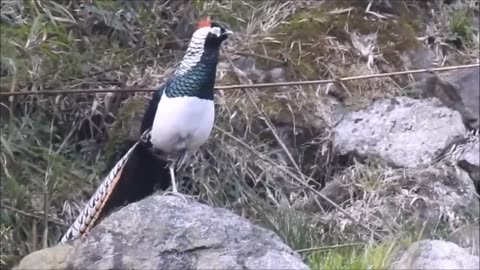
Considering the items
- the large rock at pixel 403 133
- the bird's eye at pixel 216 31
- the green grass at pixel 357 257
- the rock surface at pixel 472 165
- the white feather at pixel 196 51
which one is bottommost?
the rock surface at pixel 472 165

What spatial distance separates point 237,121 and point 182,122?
1.65 metres

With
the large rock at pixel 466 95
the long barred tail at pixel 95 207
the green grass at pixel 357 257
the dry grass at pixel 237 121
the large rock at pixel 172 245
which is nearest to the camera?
the large rock at pixel 172 245

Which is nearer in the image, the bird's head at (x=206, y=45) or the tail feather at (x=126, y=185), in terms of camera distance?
the bird's head at (x=206, y=45)

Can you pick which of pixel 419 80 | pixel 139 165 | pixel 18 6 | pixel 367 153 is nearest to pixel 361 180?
→ pixel 367 153

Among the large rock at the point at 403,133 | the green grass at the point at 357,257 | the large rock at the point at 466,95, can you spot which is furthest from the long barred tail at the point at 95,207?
the large rock at the point at 466,95

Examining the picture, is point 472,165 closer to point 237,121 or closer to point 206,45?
point 237,121

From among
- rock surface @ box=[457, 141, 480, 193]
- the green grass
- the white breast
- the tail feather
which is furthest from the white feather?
rock surface @ box=[457, 141, 480, 193]

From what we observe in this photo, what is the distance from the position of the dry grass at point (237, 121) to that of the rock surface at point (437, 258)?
38.4 inches

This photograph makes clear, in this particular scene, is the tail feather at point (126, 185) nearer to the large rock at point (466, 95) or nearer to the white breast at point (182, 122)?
the white breast at point (182, 122)

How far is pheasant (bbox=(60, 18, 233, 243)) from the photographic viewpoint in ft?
15.9

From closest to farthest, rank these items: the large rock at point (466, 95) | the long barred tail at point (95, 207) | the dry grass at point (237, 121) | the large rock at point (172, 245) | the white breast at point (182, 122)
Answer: the large rock at point (172, 245)
the white breast at point (182, 122)
the long barred tail at point (95, 207)
the dry grass at point (237, 121)
the large rock at point (466, 95)

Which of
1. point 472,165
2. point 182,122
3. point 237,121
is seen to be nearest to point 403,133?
point 472,165

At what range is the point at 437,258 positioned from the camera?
4.47 m

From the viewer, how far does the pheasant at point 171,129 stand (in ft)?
15.9
